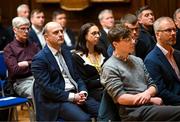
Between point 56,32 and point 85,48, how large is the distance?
1.39 ft

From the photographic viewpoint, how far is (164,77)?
3.86 meters

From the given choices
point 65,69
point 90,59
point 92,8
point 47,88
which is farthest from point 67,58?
point 92,8

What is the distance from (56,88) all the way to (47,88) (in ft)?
0.29

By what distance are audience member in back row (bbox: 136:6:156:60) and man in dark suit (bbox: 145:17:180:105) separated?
3.01 feet

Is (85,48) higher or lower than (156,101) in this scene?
higher

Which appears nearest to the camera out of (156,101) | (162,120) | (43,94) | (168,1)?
(162,120)

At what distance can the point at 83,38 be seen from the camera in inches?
175

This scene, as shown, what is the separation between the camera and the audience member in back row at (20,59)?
4.82 meters

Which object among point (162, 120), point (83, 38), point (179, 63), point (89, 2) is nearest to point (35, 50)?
point (83, 38)

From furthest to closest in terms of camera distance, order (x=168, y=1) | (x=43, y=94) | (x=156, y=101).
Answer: (x=168, y=1)
(x=43, y=94)
(x=156, y=101)

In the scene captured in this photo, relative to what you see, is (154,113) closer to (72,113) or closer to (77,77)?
(72,113)

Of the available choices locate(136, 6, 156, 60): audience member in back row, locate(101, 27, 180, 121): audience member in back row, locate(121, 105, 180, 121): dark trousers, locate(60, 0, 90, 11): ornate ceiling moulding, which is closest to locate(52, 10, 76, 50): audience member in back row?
locate(60, 0, 90, 11): ornate ceiling moulding

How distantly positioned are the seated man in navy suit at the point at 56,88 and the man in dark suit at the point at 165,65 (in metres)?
0.64

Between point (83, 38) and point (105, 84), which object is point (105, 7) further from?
point (105, 84)
